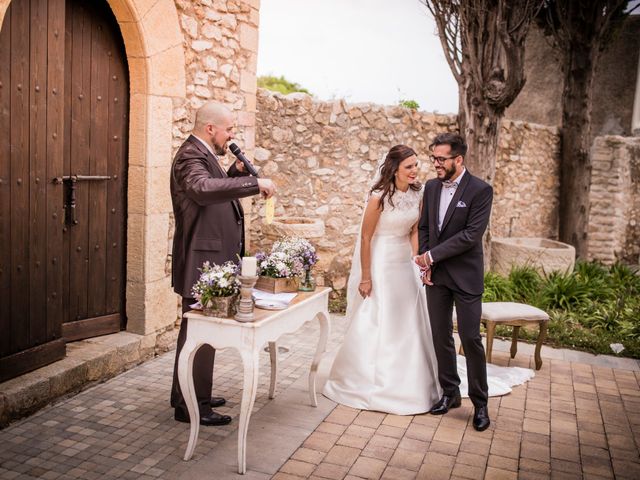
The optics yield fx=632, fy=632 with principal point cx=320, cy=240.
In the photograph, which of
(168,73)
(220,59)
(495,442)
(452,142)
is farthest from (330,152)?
(495,442)

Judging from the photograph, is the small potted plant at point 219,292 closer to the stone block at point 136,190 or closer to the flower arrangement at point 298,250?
the flower arrangement at point 298,250

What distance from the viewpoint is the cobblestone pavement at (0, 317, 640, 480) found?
3.57 meters

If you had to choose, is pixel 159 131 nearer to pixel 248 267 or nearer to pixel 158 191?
pixel 158 191

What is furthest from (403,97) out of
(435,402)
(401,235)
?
(435,402)

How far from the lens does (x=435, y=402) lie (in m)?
4.62

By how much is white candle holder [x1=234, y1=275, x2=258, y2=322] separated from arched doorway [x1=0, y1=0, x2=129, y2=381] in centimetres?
175

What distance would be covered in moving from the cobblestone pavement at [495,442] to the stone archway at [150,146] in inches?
77.3

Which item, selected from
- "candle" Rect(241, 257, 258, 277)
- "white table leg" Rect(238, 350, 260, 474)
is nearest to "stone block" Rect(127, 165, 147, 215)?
"candle" Rect(241, 257, 258, 277)

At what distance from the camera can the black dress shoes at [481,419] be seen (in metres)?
4.23

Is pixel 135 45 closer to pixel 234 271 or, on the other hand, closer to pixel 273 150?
pixel 234 271

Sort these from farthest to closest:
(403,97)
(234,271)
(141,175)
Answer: (403,97) → (141,175) → (234,271)

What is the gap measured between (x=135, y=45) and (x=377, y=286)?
2738 millimetres

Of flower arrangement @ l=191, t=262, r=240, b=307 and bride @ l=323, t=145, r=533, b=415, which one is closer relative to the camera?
flower arrangement @ l=191, t=262, r=240, b=307

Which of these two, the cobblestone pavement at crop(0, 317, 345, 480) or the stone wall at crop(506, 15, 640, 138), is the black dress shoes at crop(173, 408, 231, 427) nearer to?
the cobblestone pavement at crop(0, 317, 345, 480)
